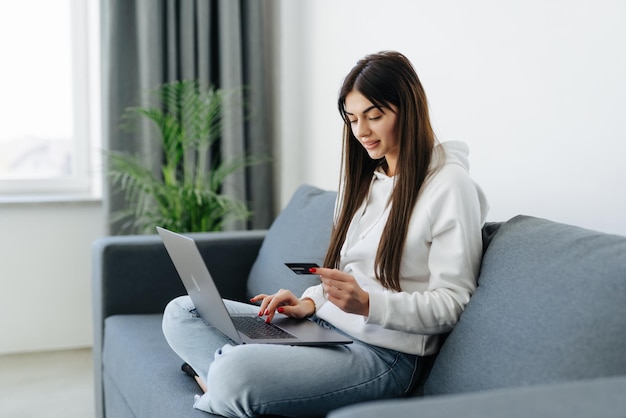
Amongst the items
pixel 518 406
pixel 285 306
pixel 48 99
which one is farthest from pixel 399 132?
pixel 48 99

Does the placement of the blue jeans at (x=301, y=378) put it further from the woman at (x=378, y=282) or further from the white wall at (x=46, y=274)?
the white wall at (x=46, y=274)

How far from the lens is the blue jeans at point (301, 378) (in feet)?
5.01

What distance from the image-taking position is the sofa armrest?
857mm

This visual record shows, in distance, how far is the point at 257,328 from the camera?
181 cm

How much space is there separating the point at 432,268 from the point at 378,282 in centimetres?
16

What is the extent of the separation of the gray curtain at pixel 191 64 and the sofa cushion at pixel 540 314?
2201 millimetres

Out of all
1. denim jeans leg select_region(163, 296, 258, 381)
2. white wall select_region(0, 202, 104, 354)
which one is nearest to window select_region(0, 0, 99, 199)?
white wall select_region(0, 202, 104, 354)

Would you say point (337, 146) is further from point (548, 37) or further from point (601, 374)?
point (601, 374)

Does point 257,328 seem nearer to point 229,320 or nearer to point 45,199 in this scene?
point 229,320

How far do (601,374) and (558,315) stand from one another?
0.15 metres

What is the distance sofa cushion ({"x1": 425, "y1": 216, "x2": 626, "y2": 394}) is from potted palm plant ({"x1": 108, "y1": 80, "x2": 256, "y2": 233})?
1.80 m

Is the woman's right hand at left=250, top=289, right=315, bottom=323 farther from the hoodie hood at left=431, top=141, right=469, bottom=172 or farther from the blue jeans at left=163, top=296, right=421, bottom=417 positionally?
the hoodie hood at left=431, top=141, right=469, bottom=172

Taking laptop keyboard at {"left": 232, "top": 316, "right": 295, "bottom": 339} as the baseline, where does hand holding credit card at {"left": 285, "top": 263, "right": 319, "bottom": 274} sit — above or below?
above

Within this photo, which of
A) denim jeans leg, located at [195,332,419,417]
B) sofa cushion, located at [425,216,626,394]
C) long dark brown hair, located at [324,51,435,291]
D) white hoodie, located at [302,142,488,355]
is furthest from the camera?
long dark brown hair, located at [324,51,435,291]
